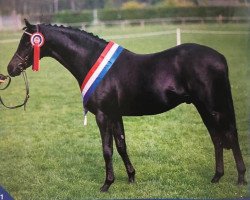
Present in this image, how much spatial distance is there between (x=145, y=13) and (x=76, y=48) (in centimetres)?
107

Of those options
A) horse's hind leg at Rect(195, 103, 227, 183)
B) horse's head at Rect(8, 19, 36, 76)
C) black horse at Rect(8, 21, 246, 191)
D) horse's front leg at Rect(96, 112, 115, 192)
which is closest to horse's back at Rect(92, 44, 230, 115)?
black horse at Rect(8, 21, 246, 191)

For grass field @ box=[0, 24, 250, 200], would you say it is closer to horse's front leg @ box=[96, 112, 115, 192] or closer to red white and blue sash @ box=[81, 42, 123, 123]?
horse's front leg @ box=[96, 112, 115, 192]

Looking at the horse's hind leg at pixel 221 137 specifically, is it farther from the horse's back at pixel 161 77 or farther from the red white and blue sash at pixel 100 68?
the red white and blue sash at pixel 100 68

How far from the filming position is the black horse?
359 cm

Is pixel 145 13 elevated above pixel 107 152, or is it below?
above

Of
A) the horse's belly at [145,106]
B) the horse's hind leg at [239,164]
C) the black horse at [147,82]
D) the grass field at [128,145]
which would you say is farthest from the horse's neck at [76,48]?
the horse's hind leg at [239,164]

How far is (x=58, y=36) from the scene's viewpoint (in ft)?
12.6

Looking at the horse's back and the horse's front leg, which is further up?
the horse's back

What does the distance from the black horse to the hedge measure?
66cm

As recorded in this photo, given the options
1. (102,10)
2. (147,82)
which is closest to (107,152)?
(147,82)

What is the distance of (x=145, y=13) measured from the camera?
4547mm

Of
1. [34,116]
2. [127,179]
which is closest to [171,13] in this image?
[127,179]

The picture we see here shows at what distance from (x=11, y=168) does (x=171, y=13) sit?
2344 mm

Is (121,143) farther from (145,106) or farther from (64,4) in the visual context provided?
(64,4)
